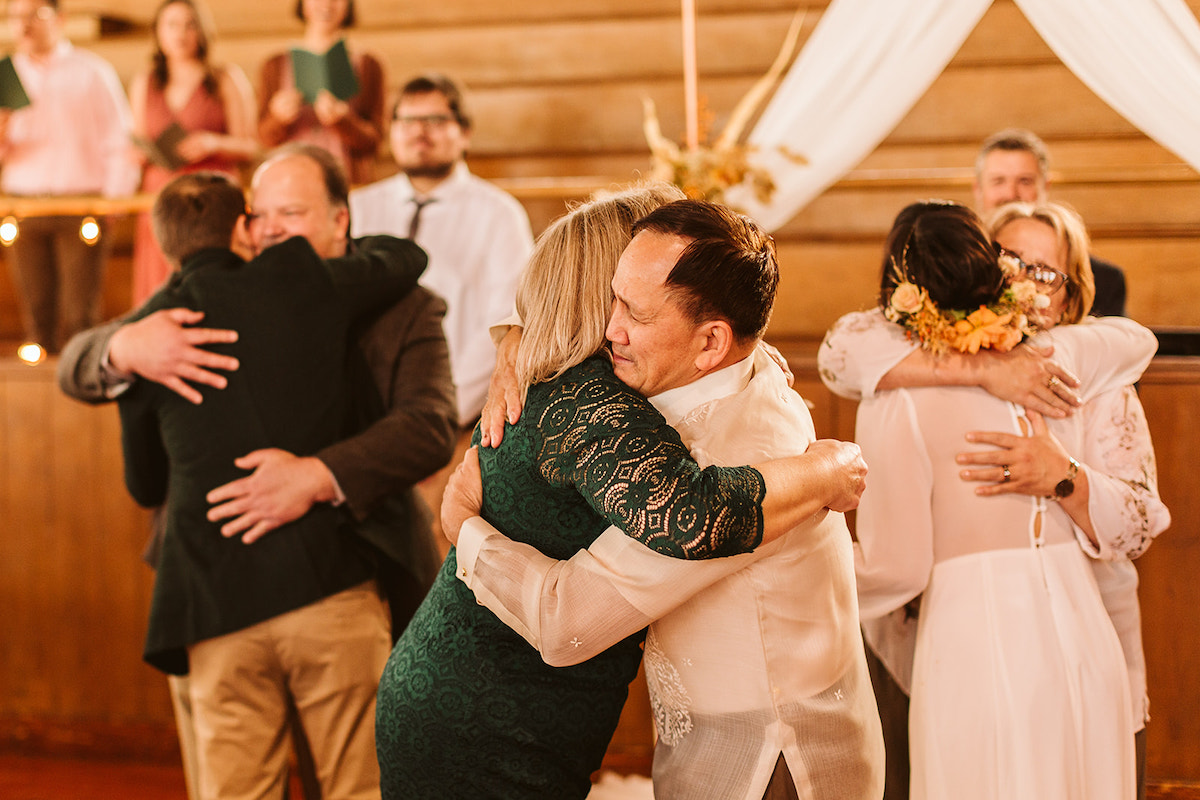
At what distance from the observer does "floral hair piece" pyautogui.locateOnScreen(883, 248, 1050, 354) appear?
1724mm

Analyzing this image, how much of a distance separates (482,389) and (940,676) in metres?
2.01

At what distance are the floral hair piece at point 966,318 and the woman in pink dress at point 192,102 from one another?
11.8 ft

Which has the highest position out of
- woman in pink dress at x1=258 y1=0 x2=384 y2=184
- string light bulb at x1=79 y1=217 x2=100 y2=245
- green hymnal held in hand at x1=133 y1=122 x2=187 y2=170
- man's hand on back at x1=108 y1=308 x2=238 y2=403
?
woman in pink dress at x1=258 y1=0 x2=384 y2=184

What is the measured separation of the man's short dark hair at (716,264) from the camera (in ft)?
4.22

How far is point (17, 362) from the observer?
136 inches

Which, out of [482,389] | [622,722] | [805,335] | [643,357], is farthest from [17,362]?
[805,335]

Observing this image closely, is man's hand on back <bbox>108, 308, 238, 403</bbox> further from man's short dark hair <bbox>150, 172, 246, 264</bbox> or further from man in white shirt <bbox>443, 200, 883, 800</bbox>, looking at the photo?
man in white shirt <bbox>443, 200, 883, 800</bbox>

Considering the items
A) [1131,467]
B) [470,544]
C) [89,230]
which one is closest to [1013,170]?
[1131,467]

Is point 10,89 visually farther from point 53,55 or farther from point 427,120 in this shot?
point 427,120

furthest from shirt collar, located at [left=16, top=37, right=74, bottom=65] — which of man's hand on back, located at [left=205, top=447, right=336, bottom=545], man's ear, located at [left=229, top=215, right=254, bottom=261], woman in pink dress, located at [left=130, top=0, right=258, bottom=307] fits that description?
man's hand on back, located at [left=205, top=447, right=336, bottom=545]

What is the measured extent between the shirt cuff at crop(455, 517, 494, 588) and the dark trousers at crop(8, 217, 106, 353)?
11.5 feet

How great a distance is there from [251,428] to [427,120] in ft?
6.24

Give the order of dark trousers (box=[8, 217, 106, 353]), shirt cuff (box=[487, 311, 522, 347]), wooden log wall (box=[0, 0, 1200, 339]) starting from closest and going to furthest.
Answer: shirt cuff (box=[487, 311, 522, 347])
dark trousers (box=[8, 217, 106, 353])
wooden log wall (box=[0, 0, 1200, 339])

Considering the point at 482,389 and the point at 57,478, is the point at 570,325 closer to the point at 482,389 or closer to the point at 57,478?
the point at 482,389
